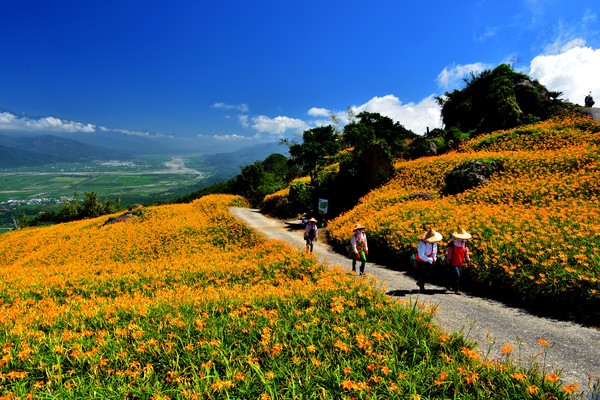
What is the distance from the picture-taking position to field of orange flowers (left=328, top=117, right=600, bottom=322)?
26.0ft

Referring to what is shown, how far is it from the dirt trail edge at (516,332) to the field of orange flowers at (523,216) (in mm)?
921

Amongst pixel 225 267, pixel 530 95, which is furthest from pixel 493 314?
pixel 530 95

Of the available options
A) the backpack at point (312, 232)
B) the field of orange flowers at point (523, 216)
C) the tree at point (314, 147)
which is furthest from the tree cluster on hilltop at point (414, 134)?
the backpack at point (312, 232)

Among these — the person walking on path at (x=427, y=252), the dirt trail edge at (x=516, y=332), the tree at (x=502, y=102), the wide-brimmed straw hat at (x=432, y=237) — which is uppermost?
the tree at (x=502, y=102)

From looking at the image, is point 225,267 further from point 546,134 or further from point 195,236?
point 546,134

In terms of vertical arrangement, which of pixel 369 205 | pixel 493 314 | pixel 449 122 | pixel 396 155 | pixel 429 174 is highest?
pixel 449 122

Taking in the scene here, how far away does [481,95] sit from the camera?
35.6m

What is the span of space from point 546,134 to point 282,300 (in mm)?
27914

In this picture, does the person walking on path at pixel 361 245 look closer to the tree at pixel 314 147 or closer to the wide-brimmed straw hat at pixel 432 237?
the wide-brimmed straw hat at pixel 432 237

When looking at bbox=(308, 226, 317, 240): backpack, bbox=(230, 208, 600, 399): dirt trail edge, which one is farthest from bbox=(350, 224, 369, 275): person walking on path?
bbox=(308, 226, 317, 240): backpack

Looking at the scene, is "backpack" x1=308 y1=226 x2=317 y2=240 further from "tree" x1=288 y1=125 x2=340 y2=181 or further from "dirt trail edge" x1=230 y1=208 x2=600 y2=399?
"tree" x1=288 y1=125 x2=340 y2=181

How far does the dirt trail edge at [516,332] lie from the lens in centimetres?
535

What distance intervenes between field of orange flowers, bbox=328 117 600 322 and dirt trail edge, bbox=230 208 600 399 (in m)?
0.92

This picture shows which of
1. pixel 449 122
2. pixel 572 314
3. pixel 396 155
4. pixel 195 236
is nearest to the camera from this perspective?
pixel 572 314
